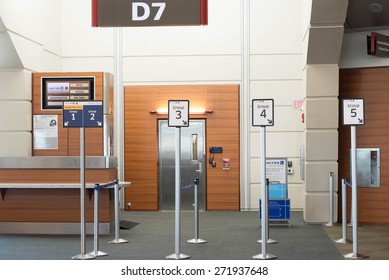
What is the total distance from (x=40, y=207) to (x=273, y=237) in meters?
3.67

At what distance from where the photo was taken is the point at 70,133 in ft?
38.2

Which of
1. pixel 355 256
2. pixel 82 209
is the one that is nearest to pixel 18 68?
pixel 82 209

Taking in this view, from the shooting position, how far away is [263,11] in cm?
1324

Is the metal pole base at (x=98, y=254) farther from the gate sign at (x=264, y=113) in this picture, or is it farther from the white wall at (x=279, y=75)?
the white wall at (x=279, y=75)

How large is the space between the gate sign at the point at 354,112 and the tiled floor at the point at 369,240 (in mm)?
1658

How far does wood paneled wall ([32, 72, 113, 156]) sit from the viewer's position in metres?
11.3

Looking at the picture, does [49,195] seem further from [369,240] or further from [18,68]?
[369,240]

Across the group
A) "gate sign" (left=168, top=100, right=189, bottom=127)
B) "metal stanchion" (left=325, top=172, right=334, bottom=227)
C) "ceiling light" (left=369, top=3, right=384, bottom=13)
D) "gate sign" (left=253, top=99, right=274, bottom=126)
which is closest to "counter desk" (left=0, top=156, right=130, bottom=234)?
"gate sign" (left=168, top=100, right=189, bottom=127)

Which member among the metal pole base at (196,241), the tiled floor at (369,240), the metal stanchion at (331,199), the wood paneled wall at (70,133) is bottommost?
the tiled floor at (369,240)

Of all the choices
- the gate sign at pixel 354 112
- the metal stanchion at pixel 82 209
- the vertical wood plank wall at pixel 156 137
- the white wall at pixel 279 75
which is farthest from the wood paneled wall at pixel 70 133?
the gate sign at pixel 354 112

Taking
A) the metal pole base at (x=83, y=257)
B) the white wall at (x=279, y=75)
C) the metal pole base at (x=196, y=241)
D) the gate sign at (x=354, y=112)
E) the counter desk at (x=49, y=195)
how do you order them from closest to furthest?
1. the metal pole base at (x=83, y=257)
2. the gate sign at (x=354, y=112)
3. the metal pole base at (x=196, y=241)
4. the counter desk at (x=49, y=195)
5. the white wall at (x=279, y=75)

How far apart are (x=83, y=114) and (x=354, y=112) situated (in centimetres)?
330

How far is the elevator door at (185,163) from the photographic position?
13312 mm

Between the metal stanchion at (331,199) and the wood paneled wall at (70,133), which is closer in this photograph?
the metal stanchion at (331,199)
